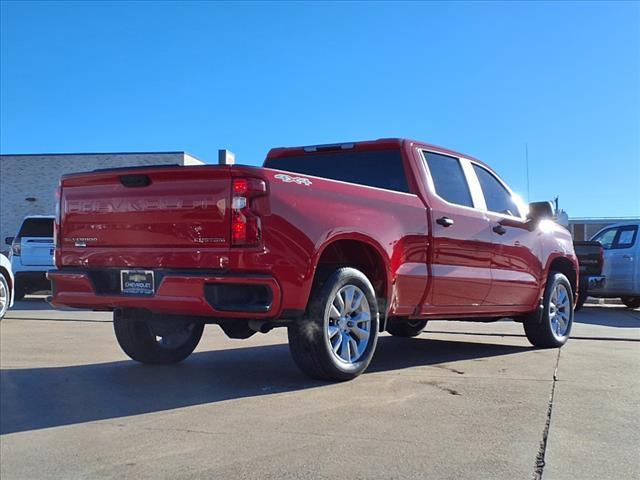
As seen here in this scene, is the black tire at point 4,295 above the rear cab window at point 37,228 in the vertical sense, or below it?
below

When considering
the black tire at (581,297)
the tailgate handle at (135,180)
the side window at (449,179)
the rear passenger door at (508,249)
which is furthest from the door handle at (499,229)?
the black tire at (581,297)

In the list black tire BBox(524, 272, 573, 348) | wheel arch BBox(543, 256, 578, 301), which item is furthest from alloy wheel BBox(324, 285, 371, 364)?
wheel arch BBox(543, 256, 578, 301)

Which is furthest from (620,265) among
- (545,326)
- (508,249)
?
(508,249)

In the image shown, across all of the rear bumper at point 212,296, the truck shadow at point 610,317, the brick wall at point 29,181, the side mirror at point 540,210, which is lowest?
the truck shadow at point 610,317

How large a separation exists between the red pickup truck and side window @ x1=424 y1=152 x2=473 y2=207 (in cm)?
2

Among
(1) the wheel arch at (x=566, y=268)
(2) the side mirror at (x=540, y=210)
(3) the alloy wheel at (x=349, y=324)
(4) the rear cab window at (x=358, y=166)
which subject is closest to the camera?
(3) the alloy wheel at (x=349, y=324)

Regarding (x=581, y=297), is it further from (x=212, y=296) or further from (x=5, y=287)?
(x=5, y=287)

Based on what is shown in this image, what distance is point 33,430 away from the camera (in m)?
4.21

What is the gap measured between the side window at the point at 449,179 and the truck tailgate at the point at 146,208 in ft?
8.10

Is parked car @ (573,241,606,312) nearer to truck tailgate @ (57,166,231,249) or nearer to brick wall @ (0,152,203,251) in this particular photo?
truck tailgate @ (57,166,231,249)

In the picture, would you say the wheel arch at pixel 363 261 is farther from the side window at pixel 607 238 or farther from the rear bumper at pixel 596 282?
the side window at pixel 607 238

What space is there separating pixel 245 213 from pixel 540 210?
13.7 feet

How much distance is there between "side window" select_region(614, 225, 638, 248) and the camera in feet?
44.1

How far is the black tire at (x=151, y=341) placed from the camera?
6.16 meters
